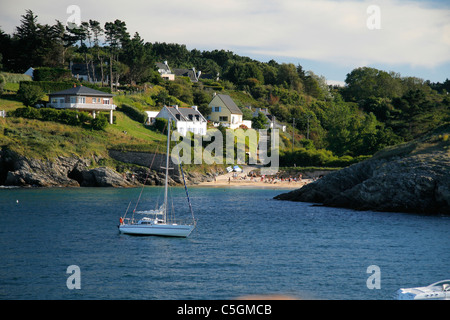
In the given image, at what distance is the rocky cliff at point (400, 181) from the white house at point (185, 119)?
140 feet

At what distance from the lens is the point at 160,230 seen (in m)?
43.2

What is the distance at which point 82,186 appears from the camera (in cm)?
8644

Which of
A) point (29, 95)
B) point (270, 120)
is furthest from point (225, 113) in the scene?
point (29, 95)

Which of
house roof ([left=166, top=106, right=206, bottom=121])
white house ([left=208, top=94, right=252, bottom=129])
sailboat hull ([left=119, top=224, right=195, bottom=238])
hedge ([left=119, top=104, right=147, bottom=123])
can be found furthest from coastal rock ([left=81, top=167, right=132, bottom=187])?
sailboat hull ([left=119, top=224, right=195, bottom=238])

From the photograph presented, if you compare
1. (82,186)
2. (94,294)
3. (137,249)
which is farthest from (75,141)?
(94,294)

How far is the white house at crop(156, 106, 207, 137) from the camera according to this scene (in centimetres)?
10818

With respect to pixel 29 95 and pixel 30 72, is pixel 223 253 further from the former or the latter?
pixel 30 72

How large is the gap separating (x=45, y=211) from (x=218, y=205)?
70.1 ft

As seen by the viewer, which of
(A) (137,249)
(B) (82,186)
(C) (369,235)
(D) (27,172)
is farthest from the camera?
(B) (82,186)

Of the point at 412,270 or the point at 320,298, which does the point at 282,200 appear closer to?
the point at 412,270

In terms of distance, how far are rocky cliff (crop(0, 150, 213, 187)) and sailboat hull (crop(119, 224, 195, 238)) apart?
3266 centimetres

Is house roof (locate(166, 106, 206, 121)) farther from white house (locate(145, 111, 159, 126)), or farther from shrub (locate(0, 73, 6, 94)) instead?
shrub (locate(0, 73, 6, 94))

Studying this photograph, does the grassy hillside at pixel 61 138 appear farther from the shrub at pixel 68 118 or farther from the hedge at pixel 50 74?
the hedge at pixel 50 74

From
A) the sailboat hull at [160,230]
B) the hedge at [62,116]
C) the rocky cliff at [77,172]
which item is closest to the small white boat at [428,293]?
the sailboat hull at [160,230]
